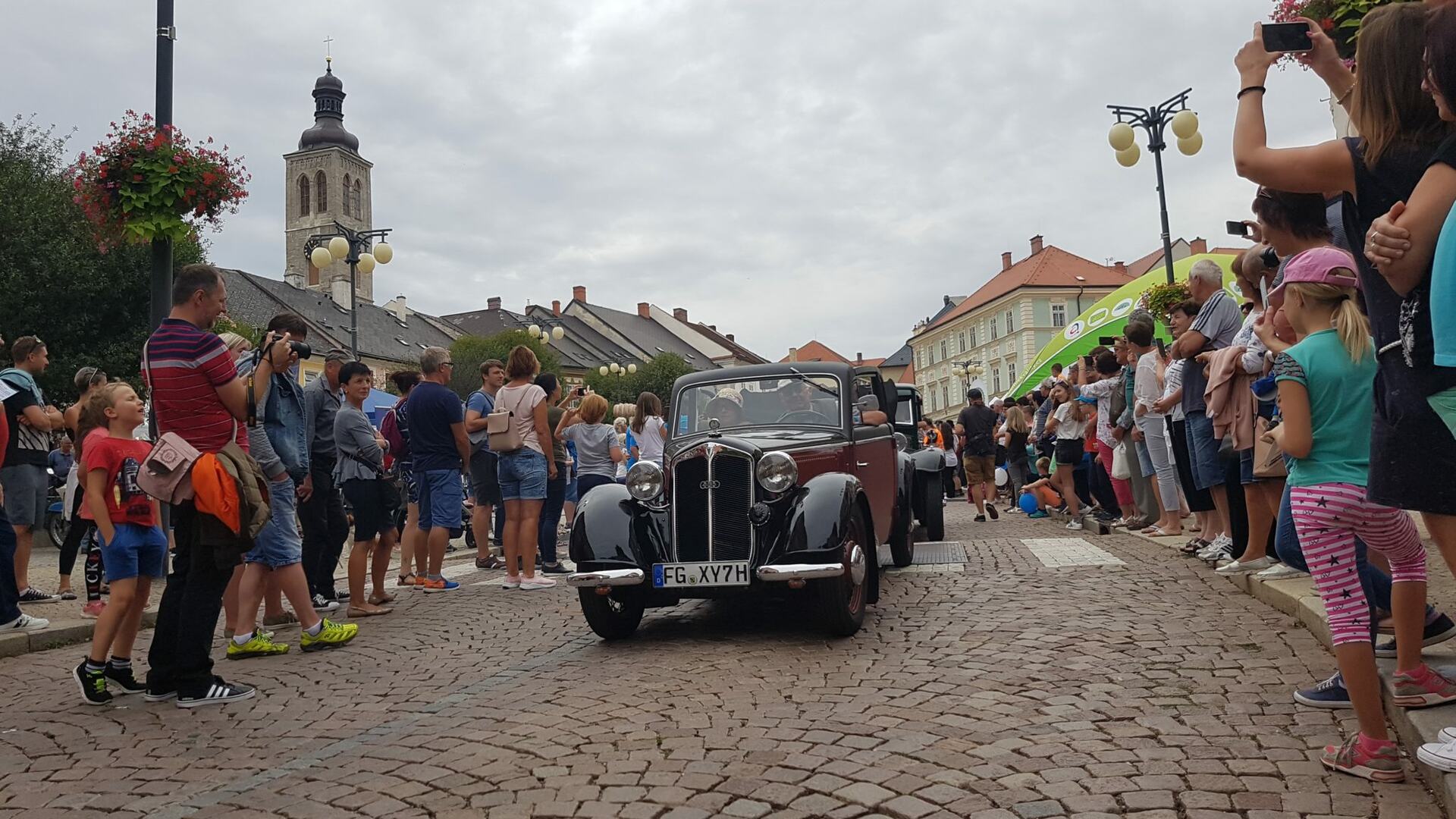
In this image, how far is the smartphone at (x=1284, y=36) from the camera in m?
3.32

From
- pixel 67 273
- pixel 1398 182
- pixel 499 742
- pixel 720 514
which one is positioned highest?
pixel 67 273

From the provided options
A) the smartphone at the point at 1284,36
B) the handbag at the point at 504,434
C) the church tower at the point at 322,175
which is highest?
the church tower at the point at 322,175

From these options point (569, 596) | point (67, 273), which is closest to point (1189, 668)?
point (569, 596)

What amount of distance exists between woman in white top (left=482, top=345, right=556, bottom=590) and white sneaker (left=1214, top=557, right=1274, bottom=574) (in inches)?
208

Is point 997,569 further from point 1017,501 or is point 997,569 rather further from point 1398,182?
point 1017,501

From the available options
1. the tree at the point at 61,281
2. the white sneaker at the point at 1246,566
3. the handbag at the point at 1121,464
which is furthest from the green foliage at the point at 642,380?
the white sneaker at the point at 1246,566

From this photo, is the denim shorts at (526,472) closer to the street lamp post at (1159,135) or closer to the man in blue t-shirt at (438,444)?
the man in blue t-shirt at (438,444)

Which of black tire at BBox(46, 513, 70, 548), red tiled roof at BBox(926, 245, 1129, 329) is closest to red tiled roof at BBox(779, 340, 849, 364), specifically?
red tiled roof at BBox(926, 245, 1129, 329)

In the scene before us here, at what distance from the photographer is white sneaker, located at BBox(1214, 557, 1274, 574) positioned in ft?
22.0

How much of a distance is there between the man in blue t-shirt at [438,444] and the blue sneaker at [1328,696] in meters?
6.29

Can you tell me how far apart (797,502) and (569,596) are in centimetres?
307

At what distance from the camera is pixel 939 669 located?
16.0ft

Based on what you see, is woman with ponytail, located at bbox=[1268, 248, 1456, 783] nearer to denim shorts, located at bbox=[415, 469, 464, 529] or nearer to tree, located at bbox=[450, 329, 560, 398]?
denim shorts, located at bbox=[415, 469, 464, 529]

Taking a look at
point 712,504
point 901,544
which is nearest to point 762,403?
point 712,504
